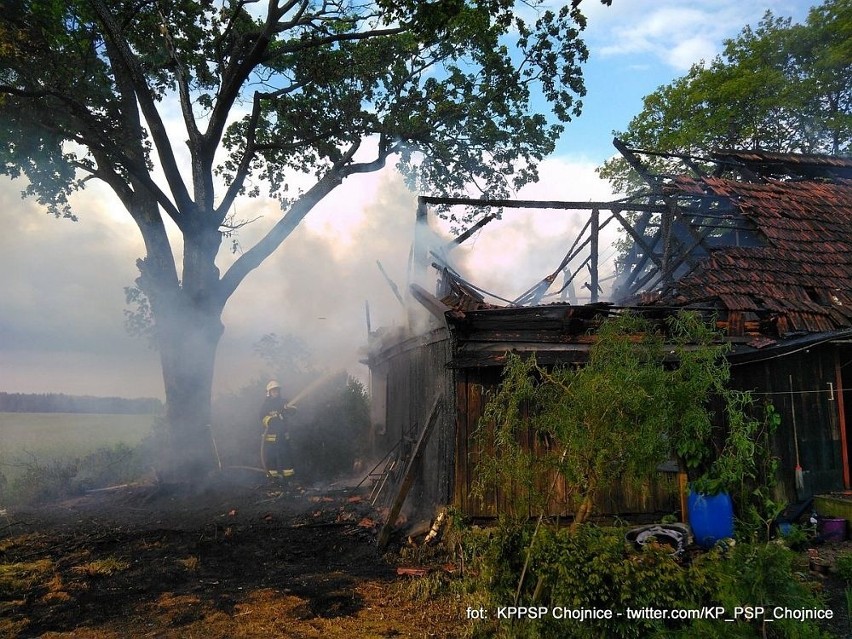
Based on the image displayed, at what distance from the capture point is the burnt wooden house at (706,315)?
7754 millimetres

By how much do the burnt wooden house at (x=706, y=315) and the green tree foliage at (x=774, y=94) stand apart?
10.8 metres

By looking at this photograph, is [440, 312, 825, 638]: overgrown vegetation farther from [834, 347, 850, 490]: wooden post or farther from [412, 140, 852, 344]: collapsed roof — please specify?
[834, 347, 850, 490]: wooden post

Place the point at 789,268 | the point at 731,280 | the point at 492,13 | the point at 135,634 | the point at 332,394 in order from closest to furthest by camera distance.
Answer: the point at 135,634 → the point at 492,13 → the point at 731,280 → the point at 789,268 → the point at 332,394

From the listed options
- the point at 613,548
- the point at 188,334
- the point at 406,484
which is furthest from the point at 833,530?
the point at 188,334

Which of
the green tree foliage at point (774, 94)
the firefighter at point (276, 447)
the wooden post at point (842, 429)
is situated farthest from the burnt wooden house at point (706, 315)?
the green tree foliage at point (774, 94)

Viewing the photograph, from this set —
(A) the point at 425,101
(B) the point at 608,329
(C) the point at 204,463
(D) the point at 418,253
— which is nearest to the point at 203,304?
(C) the point at 204,463

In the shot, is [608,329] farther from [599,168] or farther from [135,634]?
[599,168]

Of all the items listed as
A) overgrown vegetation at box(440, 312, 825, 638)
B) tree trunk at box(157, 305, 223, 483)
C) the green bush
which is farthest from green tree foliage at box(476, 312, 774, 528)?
the green bush

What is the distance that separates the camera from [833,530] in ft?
25.5

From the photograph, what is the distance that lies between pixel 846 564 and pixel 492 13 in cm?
814

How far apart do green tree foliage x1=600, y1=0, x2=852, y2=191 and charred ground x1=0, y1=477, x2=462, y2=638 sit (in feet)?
67.7

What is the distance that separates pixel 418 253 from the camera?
1095 centimetres

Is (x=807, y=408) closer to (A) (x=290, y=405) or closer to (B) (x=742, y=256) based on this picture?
(B) (x=742, y=256)

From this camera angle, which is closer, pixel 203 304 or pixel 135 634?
pixel 135 634
